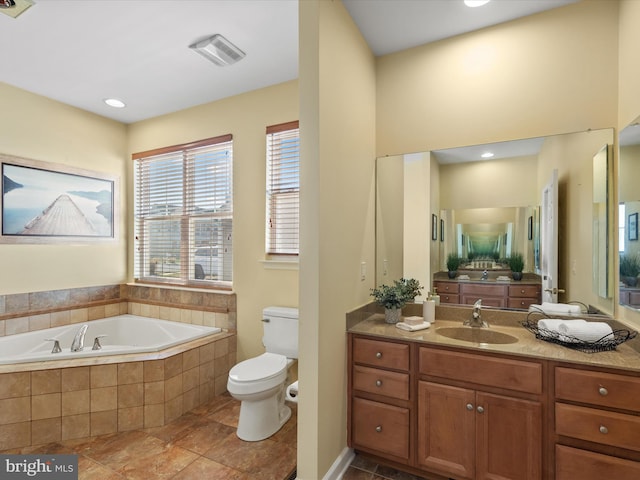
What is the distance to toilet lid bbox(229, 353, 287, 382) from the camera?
2.20m

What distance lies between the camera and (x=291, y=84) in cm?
287

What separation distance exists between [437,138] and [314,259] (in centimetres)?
129

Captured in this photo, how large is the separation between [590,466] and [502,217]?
134 cm

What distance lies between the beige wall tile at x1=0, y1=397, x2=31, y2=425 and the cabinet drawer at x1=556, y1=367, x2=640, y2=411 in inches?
126

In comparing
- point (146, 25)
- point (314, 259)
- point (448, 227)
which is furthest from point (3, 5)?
point (448, 227)

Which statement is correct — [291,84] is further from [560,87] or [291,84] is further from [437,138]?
[560,87]

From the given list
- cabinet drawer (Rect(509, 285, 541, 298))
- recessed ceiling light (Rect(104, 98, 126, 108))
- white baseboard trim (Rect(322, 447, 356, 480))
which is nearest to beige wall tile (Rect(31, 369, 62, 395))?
white baseboard trim (Rect(322, 447, 356, 480))

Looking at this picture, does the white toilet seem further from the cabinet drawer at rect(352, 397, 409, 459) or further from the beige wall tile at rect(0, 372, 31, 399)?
the beige wall tile at rect(0, 372, 31, 399)

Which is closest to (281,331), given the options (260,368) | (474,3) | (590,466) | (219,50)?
(260,368)

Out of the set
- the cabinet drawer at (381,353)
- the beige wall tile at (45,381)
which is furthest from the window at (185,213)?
the cabinet drawer at (381,353)

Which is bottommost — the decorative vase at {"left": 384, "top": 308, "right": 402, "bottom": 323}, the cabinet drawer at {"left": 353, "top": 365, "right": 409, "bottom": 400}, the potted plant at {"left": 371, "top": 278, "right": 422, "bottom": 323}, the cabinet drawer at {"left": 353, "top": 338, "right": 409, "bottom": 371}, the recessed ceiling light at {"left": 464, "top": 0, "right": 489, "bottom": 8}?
the cabinet drawer at {"left": 353, "top": 365, "right": 409, "bottom": 400}

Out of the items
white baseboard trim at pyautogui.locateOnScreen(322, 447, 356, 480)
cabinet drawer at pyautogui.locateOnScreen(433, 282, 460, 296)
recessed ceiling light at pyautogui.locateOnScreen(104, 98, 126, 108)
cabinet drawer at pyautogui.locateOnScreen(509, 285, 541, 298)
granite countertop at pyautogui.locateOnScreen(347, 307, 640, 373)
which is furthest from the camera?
recessed ceiling light at pyautogui.locateOnScreen(104, 98, 126, 108)

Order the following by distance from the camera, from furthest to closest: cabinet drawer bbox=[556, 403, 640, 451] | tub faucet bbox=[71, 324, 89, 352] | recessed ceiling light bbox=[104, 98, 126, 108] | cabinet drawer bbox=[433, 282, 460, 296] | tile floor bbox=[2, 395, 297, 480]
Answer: recessed ceiling light bbox=[104, 98, 126, 108]
tub faucet bbox=[71, 324, 89, 352]
cabinet drawer bbox=[433, 282, 460, 296]
tile floor bbox=[2, 395, 297, 480]
cabinet drawer bbox=[556, 403, 640, 451]

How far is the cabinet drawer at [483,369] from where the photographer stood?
1546mm
